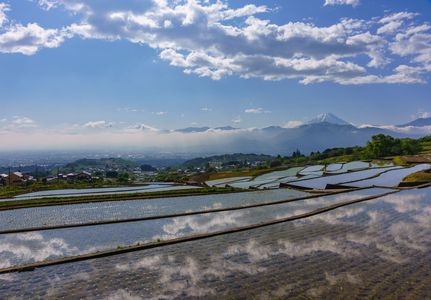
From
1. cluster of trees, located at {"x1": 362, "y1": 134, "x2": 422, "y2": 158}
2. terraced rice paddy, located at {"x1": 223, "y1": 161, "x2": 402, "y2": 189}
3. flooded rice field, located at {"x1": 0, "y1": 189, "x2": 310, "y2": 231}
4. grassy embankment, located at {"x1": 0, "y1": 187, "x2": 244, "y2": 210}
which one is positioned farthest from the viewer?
cluster of trees, located at {"x1": 362, "y1": 134, "x2": 422, "y2": 158}

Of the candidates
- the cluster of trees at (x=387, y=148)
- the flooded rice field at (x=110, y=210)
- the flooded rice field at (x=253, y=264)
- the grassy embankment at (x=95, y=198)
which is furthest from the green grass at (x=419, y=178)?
the cluster of trees at (x=387, y=148)

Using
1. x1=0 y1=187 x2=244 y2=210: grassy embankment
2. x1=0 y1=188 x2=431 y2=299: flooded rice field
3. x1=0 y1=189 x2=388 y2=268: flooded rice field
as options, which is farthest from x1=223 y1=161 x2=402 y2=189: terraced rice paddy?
x1=0 y1=188 x2=431 y2=299: flooded rice field

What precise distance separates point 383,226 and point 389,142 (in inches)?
2279

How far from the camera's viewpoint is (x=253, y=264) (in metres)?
8.89

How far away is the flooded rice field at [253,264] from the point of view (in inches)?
289

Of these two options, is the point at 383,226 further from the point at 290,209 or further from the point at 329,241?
the point at 290,209

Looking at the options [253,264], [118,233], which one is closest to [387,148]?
[118,233]

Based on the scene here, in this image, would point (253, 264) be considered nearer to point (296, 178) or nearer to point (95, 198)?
point (95, 198)

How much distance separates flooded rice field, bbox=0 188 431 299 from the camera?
24.1ft

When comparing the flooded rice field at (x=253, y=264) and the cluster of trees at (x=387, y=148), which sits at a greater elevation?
the cluster of trees at (x=387, y=148)

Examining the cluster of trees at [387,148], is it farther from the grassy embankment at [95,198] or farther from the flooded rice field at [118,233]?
the flooded rice field at [118,233]

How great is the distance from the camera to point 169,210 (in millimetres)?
17859

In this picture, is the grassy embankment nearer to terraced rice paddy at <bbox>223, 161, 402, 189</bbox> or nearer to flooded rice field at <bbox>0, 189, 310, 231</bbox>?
flooded rice field at <bbox>0, 189, 310, 231</bbox>

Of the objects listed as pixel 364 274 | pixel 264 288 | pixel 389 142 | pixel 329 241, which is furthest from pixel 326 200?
pixel 389 142
